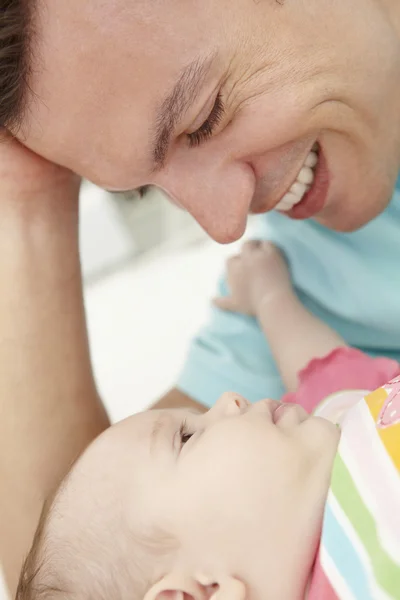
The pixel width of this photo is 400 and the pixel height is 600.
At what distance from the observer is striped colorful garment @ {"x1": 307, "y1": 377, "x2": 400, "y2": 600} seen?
775mm

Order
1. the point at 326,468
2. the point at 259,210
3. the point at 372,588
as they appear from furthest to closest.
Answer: the point at 259,210 → the point at 326,468 → the point at 372,588

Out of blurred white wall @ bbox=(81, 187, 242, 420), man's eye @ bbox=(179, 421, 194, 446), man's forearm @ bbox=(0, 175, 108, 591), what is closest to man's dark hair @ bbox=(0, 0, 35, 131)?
man's forearm @ bbox=(0, 175, 108, 591)

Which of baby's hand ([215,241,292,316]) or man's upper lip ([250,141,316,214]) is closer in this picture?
man's upper lip ([250,141,316,214])

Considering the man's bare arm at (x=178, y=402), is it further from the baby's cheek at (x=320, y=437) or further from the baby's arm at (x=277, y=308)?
the baby's cheek at (x=320, y=437)

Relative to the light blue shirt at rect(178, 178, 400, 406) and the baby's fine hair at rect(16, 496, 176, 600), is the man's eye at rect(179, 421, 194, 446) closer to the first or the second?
the baby's fine hair at rect(16, 496, 176, 600)

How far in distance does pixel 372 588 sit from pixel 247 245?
76cm

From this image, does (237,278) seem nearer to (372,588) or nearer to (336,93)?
(336,93)

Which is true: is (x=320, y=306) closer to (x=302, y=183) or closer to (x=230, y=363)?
(x=230, y=363)

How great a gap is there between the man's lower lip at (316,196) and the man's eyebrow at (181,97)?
0.81ft

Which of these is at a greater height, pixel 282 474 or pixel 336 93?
pixel 336 93

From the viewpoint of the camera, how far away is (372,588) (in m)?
→ 0.77

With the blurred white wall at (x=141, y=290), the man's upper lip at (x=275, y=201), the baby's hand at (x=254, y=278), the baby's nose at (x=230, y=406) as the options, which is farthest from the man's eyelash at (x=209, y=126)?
the blurred white wall at (x=141, y=290)

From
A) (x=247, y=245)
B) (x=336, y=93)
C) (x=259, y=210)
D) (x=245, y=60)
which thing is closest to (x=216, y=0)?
(x=245, y=60)

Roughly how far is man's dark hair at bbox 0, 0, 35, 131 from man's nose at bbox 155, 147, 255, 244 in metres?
0.20
